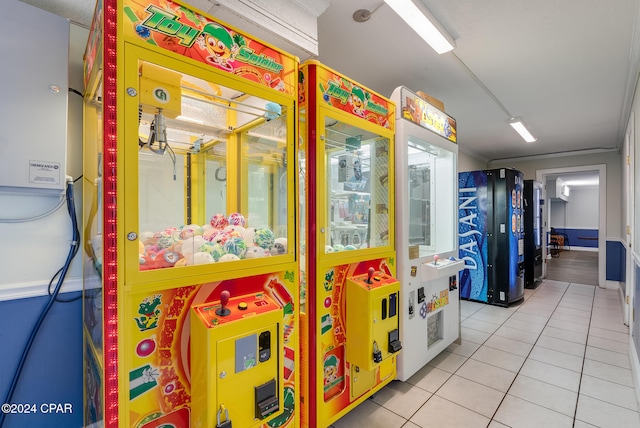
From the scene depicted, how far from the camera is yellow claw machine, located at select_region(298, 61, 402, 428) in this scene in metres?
1.93

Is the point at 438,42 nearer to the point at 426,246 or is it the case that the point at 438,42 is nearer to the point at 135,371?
the point at 426,246

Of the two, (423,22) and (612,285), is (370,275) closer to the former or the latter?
(423,22)

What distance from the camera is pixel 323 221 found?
1.94 meters

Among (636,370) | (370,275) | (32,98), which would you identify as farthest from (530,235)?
(32,98)

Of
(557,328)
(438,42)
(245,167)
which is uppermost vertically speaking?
(438,42)

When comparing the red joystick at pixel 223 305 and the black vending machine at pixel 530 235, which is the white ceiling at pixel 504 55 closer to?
the black vending machine at pixel 530 235

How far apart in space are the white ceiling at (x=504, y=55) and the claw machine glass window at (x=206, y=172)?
106cm

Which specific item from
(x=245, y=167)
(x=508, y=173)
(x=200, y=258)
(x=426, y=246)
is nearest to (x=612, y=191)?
(x=508, y=173)

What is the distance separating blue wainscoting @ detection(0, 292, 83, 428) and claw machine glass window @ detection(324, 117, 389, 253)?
5.64 ft

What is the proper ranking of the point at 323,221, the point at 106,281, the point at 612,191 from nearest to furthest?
1. the point at 106,281
2. the point at 323,221
3. the point at 612,191

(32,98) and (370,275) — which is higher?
(32,98)

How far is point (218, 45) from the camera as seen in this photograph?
4.83 ft

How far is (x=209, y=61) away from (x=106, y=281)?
1087mm

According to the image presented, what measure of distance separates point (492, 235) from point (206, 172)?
15.9 feet
